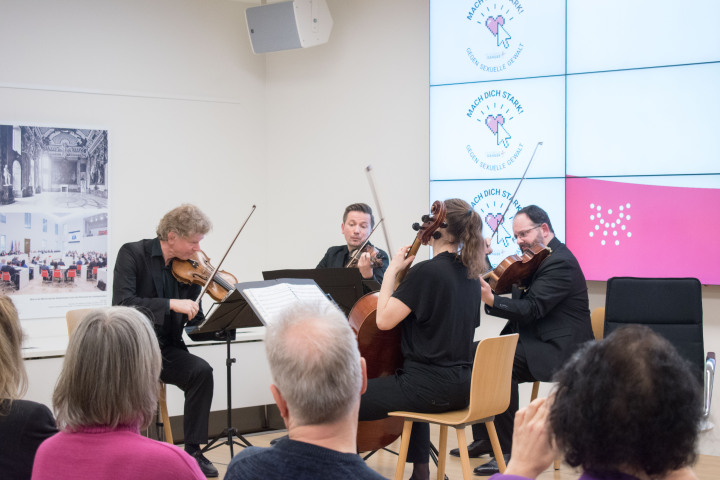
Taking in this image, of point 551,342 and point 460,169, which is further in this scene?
point 460,169

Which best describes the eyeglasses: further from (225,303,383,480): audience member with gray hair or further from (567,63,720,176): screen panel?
(225,303,383,480): audience member with gray hair

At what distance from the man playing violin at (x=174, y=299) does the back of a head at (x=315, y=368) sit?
232 cm

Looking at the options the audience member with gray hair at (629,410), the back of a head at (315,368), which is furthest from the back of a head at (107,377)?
the audience member with gray hair at (629,410)

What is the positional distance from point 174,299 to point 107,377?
2.19 metres

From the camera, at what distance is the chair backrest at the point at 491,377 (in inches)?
105

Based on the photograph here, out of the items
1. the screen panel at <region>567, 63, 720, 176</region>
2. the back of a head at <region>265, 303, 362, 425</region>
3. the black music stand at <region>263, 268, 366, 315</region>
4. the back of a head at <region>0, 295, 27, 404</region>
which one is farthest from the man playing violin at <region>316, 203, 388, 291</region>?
the back of a head at <region>265, 303, 362, 425</region>

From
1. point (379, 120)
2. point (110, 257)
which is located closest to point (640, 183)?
point (379, 120)

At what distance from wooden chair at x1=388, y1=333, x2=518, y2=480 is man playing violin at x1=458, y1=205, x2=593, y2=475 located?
2.01 ft

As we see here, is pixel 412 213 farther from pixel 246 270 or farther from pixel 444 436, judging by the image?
pixel 444 436

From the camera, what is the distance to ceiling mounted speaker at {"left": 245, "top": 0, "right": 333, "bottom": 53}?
4840 millimetres

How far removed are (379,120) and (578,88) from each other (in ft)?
4.41

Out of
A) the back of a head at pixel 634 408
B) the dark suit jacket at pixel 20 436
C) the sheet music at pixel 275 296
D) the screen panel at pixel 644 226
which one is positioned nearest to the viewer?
the back of a head at pixel 634 408

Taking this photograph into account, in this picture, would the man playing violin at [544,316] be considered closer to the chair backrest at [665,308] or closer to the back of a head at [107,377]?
the chair backrest at [665,308]

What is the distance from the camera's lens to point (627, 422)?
0.98 m
